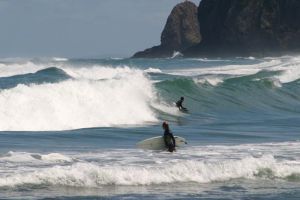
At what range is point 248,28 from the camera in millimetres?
116062

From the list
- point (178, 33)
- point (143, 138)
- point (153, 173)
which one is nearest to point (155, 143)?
point (143, 138)

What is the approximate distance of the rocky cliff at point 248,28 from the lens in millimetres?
113438

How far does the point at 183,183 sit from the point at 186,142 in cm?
515

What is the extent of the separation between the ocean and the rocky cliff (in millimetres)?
72524

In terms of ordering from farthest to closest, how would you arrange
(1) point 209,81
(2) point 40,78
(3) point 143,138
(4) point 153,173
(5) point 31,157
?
1. (2) point 40,78
2. (1) point 209,81
3. (3) point 143,138
4. (5) point 31,157
5. (4) point 153,173

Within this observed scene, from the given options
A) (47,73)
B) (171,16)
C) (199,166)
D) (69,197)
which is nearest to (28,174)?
(69,197)

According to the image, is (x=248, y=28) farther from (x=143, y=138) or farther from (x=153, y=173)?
(x=153, y=173)

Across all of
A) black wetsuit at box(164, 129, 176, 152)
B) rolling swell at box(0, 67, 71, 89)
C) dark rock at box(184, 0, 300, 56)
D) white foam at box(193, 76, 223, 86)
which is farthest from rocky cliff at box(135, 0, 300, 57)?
black wetsuit at box(164, 129, 176, 152)

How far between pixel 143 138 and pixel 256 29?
95042 millimetres

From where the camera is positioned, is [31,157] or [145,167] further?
[31,157]

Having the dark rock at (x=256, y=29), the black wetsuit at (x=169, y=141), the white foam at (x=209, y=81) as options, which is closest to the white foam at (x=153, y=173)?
the black wetsuit at (x=169, y=141)

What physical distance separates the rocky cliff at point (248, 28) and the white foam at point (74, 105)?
3114 inches

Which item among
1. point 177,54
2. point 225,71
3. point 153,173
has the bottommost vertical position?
point 153,173

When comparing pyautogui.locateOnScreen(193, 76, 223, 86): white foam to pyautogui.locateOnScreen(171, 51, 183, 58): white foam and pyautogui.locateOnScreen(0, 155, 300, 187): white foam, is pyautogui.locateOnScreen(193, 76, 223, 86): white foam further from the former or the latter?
pyautogui.locateOnScreen(171, 51, 183, 58): white foam
